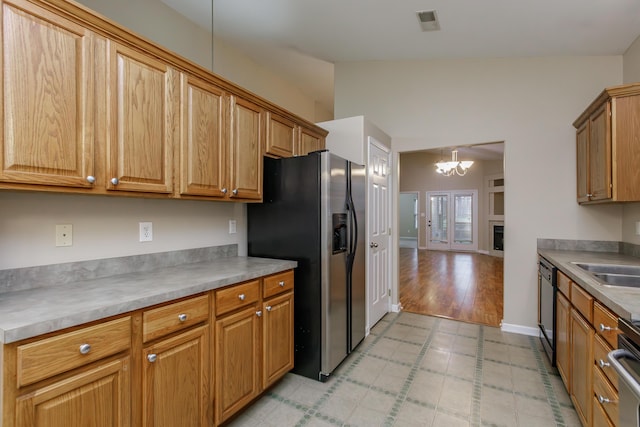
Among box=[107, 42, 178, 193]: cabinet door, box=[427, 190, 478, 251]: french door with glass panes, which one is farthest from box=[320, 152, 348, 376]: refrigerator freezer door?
box=[427, 190, 478, 251]: french door with glass panes

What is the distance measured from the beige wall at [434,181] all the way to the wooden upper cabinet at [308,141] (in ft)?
22.8

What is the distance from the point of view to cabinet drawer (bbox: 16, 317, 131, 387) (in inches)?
39.4

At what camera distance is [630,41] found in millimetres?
2699

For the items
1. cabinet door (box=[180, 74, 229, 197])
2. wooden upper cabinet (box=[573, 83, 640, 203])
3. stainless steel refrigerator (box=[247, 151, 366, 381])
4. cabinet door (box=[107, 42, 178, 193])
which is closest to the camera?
cabinet door (box=[107, 42, 178, 193])

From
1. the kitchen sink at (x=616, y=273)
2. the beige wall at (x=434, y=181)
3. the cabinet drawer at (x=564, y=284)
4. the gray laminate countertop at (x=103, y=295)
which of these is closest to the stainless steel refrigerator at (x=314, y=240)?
the gray laminate countertop at (x=103, y=295)

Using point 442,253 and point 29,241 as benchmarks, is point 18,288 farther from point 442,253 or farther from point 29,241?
point 442,253

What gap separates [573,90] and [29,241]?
14.5 ft

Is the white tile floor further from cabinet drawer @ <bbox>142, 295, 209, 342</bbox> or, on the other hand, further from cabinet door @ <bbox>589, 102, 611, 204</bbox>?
cabinet door @ <bbox>589, 102, 611, 204</bbox>

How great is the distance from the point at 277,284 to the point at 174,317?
753 millimetres

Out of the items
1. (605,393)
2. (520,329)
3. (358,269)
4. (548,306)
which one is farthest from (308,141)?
(520,329)

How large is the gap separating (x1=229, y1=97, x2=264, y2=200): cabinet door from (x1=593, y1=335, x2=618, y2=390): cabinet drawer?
6.98 ft

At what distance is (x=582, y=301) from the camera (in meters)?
1.70

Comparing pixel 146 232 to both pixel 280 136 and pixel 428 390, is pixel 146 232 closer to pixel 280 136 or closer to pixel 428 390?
pixel 280 136

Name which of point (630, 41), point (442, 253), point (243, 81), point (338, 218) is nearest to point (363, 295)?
point (338, 218)
